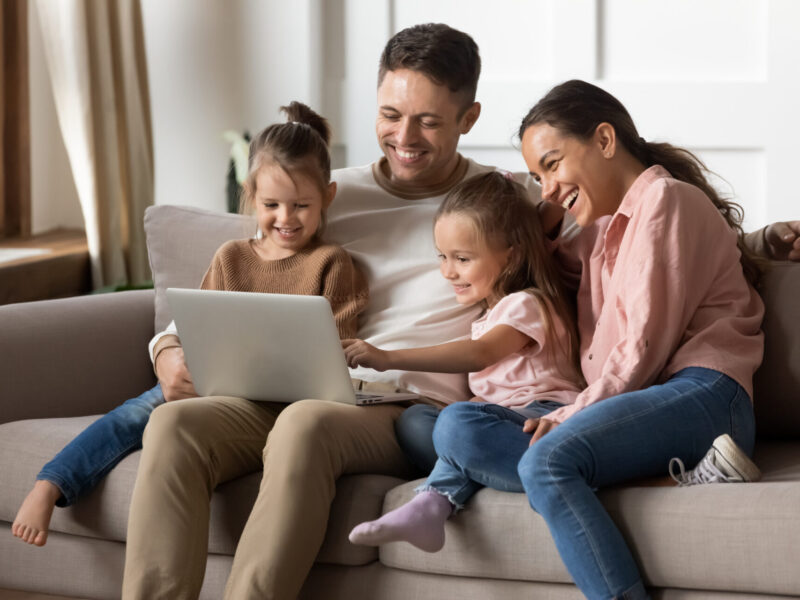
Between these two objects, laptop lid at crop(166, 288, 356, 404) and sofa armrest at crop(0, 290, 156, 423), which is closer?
laptop lid at crop(166, 288, 356, 404)

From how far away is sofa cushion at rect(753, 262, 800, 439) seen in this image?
186cm

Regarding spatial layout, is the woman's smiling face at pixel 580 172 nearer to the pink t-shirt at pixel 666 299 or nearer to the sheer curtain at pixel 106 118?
the pink t-shirt at pixel 666 299

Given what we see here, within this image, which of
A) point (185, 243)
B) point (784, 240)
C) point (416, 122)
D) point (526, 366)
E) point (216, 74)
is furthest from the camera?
point (216, 74)

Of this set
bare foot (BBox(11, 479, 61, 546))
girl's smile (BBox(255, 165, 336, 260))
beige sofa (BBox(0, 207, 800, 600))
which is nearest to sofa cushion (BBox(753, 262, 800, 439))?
beige sofa (BBox(0, 207, 800, 600))

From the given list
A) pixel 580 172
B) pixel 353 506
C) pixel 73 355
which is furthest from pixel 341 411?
pixel 73 355

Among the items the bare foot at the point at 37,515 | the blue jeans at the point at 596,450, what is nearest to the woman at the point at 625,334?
the blue jeans at the point at 596,450

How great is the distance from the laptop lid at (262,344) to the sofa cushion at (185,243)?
1.57 feet

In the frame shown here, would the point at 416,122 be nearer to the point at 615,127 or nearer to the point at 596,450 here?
the point at 615,127

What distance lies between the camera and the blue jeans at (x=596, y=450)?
1.47 metres

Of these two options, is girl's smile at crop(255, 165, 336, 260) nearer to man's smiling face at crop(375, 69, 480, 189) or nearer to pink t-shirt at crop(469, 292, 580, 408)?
man's smiling face at crop(375, 69, 480, 189)

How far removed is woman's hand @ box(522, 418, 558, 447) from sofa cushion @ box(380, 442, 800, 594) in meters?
0.09

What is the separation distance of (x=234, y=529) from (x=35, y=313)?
68cm

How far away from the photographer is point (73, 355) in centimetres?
212

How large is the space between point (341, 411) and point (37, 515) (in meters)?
0.53
